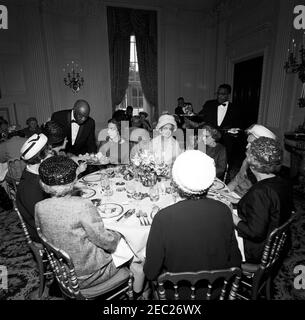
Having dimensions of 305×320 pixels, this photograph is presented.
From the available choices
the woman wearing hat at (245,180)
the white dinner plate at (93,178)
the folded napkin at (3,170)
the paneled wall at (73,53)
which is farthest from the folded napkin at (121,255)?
the paneled wall at (73,53)

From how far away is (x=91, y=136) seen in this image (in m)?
4.38

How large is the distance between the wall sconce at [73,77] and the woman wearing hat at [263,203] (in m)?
7.25

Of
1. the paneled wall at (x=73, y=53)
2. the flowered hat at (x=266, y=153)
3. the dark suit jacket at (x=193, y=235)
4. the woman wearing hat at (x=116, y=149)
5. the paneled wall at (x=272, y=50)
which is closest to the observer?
the dark suit jacket at (x=193, y=235)

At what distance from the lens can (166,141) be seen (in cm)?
363

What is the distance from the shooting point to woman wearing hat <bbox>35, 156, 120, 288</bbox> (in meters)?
1.46

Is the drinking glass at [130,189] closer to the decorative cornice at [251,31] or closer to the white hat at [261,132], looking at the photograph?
the white hat at [261,132]

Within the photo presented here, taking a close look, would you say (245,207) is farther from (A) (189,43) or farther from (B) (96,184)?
(A) (189,43)

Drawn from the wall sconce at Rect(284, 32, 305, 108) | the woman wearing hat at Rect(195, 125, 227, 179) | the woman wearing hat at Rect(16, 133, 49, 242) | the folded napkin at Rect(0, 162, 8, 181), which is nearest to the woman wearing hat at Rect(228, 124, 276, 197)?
the woman wearing hat at Rect(195, 125, 227, 179)

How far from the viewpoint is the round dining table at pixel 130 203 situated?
1826 mm

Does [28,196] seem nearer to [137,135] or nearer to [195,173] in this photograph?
[195,173]

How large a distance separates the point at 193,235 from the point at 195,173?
1.15 feet

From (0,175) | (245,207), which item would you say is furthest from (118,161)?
(245,207)

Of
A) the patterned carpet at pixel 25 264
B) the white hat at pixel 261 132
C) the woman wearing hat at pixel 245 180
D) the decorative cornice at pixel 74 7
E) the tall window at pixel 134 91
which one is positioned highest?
the decorative cornice at pixel 74 7
